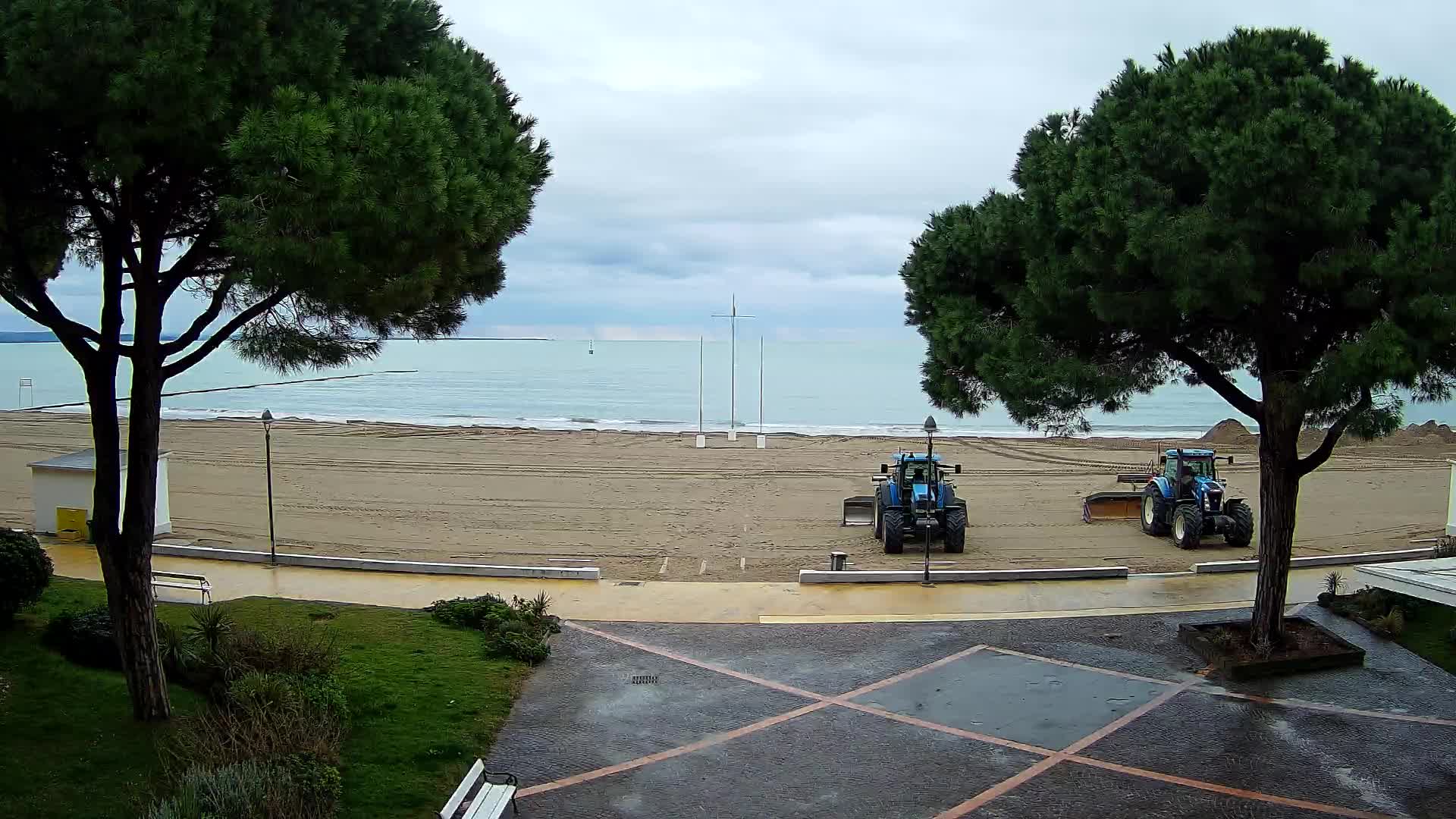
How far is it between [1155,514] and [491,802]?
17.9m

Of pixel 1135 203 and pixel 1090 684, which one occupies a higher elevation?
pixel 1135 203

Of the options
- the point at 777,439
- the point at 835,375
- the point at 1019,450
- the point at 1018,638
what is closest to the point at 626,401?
the point at 777,439

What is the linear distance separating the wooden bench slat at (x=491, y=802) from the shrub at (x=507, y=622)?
3.78m

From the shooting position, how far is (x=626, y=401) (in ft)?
255

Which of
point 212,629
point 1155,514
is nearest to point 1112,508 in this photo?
point 1155,514

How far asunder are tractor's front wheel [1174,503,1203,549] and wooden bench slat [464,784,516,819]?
53.3ft

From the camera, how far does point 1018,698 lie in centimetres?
1020

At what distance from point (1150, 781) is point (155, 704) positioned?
797cm

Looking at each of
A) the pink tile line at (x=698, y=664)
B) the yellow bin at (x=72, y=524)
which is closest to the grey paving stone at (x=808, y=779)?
the pink tile line at (x=698, y=664)

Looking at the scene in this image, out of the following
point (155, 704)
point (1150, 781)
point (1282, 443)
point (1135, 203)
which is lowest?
point (1150, 781)

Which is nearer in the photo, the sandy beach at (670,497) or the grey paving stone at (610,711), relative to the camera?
the grey paving stone at (610,711)

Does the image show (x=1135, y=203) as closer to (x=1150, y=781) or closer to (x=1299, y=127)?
(x=1299, y=127)

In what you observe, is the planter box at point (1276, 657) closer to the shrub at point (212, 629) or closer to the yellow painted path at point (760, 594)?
the yellow painted path at point (760, 594)

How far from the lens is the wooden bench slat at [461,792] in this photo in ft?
21.5
